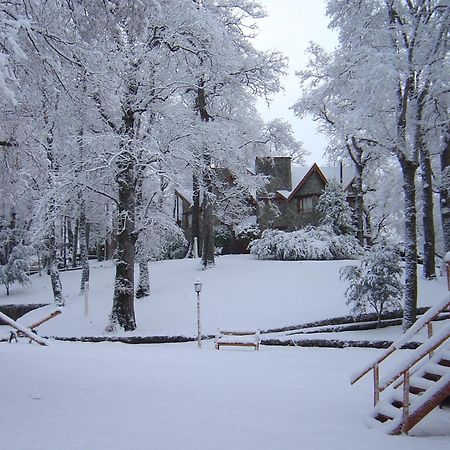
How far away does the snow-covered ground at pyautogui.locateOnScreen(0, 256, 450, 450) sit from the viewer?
5.42 m

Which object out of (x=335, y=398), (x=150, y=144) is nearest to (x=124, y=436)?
(x=335, y=398)

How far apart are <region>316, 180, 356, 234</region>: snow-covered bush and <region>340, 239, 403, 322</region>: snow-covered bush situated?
41.5 ft

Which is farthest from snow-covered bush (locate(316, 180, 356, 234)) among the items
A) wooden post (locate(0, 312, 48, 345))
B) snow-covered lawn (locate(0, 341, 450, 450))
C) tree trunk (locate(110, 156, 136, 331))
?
wooden post (locate(0, 312, 48, 345))

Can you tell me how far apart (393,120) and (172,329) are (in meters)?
10.9

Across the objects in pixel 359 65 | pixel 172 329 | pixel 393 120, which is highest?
pixel 359 65

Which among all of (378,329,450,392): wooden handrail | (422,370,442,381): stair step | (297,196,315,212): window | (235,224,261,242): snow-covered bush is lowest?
(422,370,442,381): stair step

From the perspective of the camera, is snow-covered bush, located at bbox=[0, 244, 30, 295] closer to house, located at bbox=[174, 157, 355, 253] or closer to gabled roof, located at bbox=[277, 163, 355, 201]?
house, located at bbox=[174, 157, 355, 253]

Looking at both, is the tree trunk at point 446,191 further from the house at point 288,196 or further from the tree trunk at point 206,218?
the house at point 288,196

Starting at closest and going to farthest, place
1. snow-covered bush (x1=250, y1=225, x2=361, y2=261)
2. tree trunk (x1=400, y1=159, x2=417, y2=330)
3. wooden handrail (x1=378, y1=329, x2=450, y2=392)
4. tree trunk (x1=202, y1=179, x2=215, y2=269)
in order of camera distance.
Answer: wooden handrail (x1=378, y1=329, x2=450, y2=392)
tree trunk (x1=400, y1=159, x2=417, y2=330)
tree trunk (x1=202, y1=179, x2=215, y2=269)
snow-covered bush (x1=250, y1=225, x2=361, y2=261)

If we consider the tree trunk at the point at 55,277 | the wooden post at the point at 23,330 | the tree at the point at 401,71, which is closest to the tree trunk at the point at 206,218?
the tree trunk at the point at 55,277

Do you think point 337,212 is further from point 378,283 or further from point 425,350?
point 425,350

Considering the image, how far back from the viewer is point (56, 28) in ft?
26.2

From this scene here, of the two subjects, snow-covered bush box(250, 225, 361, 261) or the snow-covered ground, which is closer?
the snow-covered ground

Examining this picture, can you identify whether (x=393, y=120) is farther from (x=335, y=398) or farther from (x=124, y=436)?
(x=124, y=436)
